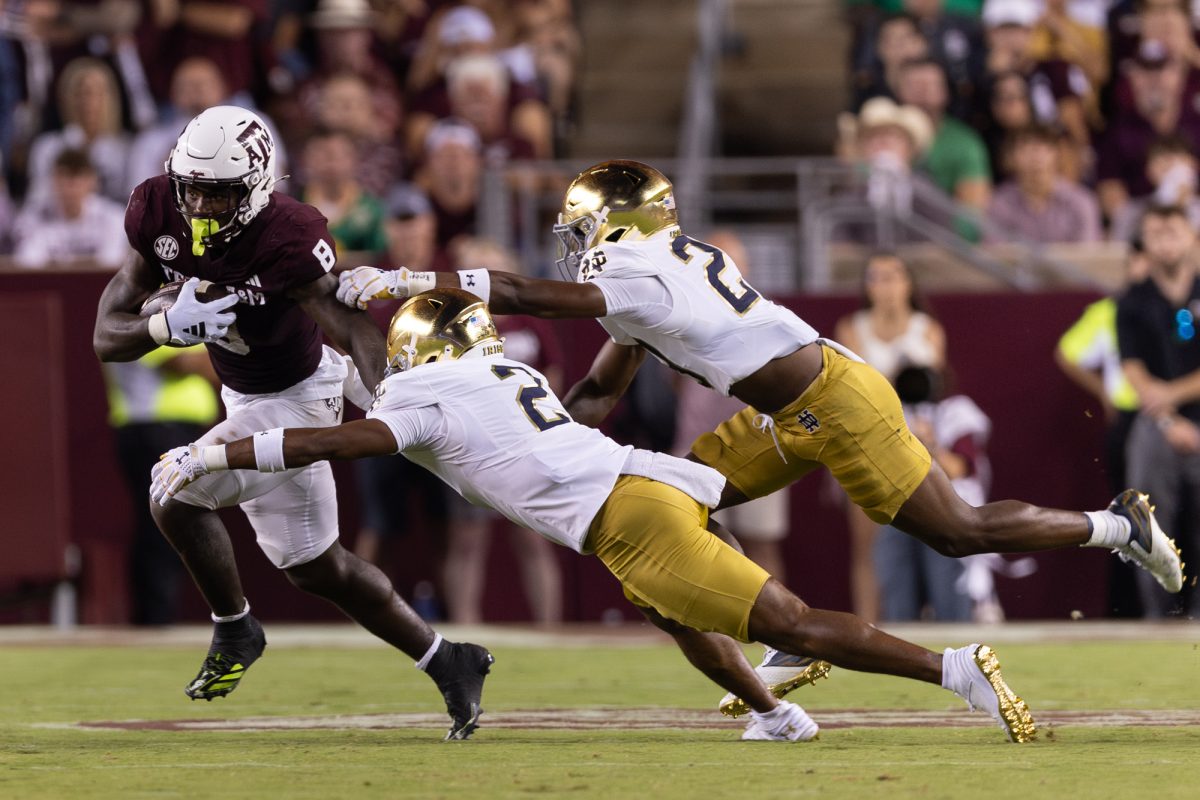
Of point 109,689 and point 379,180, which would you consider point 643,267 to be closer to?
point 109,689

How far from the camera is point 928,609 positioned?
398 inches

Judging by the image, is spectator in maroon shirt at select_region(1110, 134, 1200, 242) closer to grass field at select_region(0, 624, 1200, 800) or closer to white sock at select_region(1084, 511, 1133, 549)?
grass field at select_region(0, 624, 1200, 800)

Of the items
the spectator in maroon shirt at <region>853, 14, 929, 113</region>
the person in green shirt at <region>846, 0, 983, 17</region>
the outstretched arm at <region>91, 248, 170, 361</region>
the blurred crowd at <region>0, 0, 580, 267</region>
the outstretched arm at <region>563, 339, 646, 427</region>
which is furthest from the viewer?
→ the person in green shirt at <region>846, 0, 983, 17</region>

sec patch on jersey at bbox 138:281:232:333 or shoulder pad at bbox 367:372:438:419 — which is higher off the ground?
sec patch on jersey at bbox 138:281:232:333

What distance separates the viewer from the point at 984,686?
5477mm

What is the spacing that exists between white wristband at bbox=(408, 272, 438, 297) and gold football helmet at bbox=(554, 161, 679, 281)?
1.85 feet

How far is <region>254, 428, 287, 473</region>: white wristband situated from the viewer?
5379 mm

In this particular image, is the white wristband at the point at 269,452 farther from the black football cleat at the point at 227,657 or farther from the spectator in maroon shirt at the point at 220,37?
the spectator in maroon shirt at the point at 220,37

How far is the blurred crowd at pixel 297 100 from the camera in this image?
1087 centimetres

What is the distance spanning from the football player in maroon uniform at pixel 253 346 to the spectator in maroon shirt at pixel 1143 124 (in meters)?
7.05

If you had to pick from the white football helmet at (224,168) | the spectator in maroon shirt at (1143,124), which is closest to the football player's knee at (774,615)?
the white football helmet at (224,168)

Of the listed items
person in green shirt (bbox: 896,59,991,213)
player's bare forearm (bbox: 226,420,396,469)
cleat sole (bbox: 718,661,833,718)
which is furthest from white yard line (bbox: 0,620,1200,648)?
player's bare forearm (bbox: 226,420,396,469)

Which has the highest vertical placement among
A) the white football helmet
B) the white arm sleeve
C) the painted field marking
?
the white football helmet

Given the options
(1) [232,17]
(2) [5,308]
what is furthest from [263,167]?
(1) [232,17]
